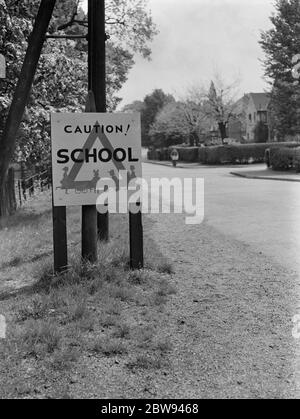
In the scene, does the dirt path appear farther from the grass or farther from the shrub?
the shrub

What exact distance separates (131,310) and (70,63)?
328 inches

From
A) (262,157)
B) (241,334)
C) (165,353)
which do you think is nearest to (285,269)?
(241,334)

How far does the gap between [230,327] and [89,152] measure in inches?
102

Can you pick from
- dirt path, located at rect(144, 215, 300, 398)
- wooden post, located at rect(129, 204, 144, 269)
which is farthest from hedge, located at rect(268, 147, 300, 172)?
wooden post, located at rect(129, 204, 144, 269)

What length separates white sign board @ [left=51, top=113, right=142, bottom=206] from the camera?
19.3ft

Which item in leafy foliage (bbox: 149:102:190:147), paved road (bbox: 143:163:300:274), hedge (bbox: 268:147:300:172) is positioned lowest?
paved road (bbox: 143:163:300:274)

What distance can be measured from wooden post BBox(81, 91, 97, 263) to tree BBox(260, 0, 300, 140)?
29.3 meters

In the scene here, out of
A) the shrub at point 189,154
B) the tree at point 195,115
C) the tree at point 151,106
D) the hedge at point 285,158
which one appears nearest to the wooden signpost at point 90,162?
the hedge at point 285,158

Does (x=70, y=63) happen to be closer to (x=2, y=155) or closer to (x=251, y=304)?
(x=2, y=155)

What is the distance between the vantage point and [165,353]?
3906mm

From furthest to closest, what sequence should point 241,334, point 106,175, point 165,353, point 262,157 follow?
1. point 262,157
2. point 106,175
3. point 241,334
4. point 165,353

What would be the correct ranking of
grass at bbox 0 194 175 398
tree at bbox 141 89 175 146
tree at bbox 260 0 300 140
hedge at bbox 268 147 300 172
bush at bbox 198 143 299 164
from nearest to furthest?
grass at bbox 0 194 175 398 → hedge at bbox 268 147 300 172 → tree at bbox 260 0 300 140 → bush at bbox 198 143 299 164 → tree at bbox 141 89 175 146

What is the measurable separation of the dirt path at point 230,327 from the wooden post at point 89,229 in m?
1.03

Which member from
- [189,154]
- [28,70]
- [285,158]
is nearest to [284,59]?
[285,158]
